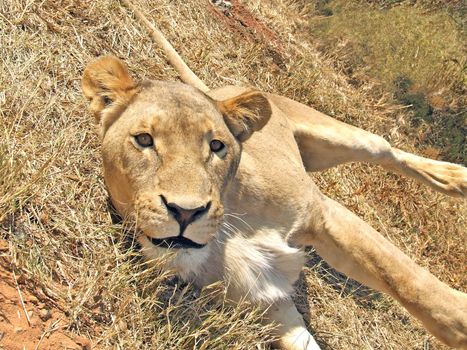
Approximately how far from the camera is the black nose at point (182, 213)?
2.51 meters

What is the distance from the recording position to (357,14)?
8.19 m

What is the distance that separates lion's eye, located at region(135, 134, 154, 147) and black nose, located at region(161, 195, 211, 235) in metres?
0.34

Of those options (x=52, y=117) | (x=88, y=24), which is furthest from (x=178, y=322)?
(x=88, y=24)

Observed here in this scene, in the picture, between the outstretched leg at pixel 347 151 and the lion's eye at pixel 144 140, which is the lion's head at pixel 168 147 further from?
the outstretched leg at pixel 347 151

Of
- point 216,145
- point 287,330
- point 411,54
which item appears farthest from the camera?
point 411,54

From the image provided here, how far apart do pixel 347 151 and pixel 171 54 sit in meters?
1.37

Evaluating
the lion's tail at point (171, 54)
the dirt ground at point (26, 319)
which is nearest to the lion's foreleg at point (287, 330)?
the dirt ground at point (26, 319)

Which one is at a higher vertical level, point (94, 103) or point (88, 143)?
point (94, 103)

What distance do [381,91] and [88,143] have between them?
406cm

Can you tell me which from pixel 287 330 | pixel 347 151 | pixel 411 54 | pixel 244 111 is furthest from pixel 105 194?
pixel 411 54

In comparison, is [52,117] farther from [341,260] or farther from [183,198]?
[341,260]

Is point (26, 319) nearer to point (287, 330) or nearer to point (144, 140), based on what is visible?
point (144, 140)

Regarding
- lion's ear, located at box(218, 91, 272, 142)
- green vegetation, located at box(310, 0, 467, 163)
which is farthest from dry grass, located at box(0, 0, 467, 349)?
lion's ear, located at box(218, 91, 272, 142)

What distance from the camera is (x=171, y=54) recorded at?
487cm
